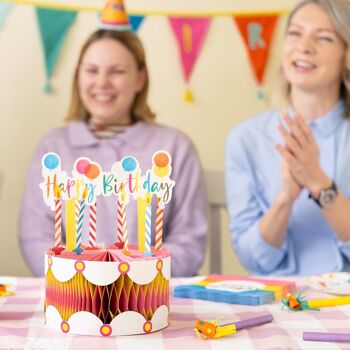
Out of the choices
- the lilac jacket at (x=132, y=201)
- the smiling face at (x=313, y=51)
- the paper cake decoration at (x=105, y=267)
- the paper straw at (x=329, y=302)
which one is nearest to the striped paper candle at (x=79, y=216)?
the paper cake decoration at (x=105, y=267)

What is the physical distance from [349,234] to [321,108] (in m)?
0.37

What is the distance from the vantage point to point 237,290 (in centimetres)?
119

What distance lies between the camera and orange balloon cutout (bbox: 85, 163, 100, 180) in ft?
3.24

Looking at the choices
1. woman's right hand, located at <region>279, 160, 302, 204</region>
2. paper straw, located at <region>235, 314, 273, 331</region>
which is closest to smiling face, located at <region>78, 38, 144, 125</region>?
woman's right hand, located at <region>279, 160, 302, 204</region>

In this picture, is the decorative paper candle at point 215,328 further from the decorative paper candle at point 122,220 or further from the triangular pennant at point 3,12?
the triangular pennant at point 3,12

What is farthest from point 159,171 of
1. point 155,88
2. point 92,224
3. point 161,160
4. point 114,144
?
point 155,88

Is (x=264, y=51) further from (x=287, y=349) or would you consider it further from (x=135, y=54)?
(x=287, y=349)

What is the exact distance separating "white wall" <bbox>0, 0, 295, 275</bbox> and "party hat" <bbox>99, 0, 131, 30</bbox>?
0.27m

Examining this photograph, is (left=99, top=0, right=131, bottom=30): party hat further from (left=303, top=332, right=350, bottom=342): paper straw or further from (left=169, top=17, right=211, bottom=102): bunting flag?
(left=303, top=332, right=350, bottom=342): paper straw

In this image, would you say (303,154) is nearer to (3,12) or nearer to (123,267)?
(123,267)

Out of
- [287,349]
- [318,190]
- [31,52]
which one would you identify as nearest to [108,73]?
[31,52]

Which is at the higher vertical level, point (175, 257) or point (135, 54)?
point (135, 54)

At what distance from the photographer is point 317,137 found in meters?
1.95

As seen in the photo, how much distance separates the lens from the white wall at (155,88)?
236cm
